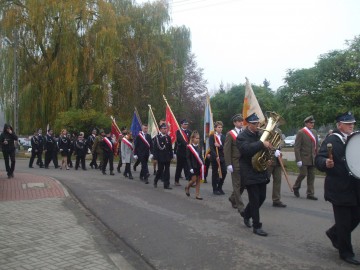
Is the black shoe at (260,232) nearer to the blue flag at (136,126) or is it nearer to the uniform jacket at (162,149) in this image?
the uniform jacket at (162,149)

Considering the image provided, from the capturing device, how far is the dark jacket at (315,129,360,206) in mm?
5242

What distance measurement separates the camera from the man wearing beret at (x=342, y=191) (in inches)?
206

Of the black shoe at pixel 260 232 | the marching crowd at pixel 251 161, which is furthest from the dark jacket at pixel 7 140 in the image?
the black shoe at pixel 260 232

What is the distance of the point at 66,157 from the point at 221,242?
14097mm

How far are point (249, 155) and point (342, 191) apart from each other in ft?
5.09

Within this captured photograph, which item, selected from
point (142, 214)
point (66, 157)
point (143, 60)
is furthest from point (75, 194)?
point (143, 60)

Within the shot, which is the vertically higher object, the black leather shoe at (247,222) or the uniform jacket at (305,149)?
the uniform jacket at (305,149)

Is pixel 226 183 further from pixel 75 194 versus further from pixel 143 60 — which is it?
pixel 143 60

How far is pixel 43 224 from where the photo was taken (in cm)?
734

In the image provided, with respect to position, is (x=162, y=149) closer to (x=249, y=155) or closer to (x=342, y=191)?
(x=249, y=155)

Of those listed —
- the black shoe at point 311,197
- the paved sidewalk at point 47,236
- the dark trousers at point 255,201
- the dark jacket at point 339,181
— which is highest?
the dark jacket at point 339,181

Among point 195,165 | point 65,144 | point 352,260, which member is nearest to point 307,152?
point 195,165

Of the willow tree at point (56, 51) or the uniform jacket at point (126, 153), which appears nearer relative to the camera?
the uniform jacket at point (126, 153)

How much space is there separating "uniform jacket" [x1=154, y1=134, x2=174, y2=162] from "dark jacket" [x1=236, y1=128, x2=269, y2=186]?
5530 mm
